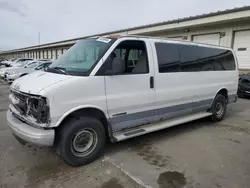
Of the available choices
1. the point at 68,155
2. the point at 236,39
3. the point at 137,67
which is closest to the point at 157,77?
the point at 137,67

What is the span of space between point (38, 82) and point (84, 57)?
93 cm

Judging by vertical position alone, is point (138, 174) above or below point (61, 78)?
below

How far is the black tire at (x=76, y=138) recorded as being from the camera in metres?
3.22

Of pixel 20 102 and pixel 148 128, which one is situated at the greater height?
pixel 20 102

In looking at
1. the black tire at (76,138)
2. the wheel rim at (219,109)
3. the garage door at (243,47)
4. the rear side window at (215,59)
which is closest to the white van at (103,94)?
the black tire at (76,138)

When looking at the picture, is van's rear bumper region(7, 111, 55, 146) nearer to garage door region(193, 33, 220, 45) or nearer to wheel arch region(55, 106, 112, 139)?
wheel arch region(55, 106, 112, 139)

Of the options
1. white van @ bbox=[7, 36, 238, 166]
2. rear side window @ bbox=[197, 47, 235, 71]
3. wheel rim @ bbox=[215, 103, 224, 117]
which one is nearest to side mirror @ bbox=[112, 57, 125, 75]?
white van @ bbox=[7, 36, 238, 166]

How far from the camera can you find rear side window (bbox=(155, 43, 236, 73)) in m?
4.41

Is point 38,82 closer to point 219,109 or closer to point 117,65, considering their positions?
point 117,65

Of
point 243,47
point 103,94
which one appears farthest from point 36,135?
point 243,47

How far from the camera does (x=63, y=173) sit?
325 cm

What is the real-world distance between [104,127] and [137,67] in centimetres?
127

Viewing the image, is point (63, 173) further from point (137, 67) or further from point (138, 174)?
point (137, 67)

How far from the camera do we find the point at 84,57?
12.4 feet
